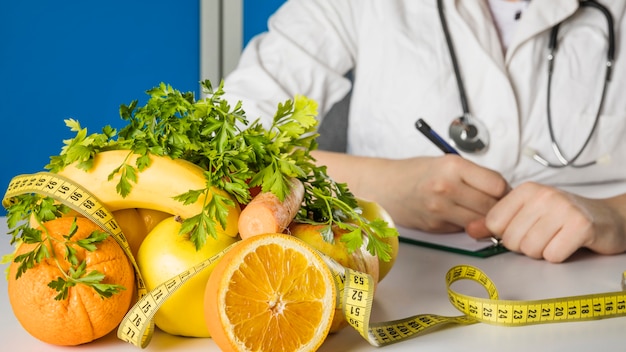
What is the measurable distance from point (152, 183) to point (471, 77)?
115cm

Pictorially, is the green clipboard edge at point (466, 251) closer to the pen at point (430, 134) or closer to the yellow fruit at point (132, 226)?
the pen at point (430, 134)

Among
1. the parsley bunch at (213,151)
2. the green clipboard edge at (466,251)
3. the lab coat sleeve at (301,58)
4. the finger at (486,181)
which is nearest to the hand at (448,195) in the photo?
the finger at (486,181)

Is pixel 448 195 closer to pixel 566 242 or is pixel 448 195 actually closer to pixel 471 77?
pixel 566 242

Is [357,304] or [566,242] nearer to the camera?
[357,304]

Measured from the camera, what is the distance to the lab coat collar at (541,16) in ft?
5.56

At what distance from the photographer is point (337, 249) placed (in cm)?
76

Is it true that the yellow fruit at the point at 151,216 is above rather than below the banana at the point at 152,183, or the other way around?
below

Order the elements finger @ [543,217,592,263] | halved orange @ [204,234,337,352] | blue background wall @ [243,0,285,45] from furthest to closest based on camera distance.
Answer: blue background wall @ [243,0,285,45]
finger @ [543,217,592,263]
halved orange @ [204,234,337,352]

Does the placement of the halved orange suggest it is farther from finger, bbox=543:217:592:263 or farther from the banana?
finger, bbox=543:217:592:263

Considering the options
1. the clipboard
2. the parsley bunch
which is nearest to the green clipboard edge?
the clipboard

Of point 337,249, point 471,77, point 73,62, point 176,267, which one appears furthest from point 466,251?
point 73,62

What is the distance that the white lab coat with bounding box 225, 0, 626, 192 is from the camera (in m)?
1.73

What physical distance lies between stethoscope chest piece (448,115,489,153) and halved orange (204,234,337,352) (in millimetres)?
1062

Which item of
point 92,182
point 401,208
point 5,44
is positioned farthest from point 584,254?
point 5,44
